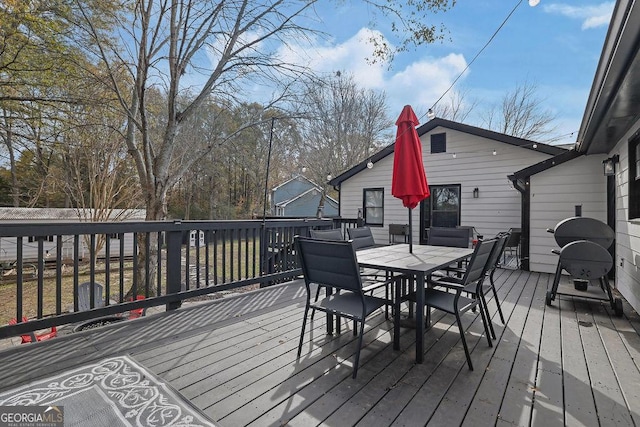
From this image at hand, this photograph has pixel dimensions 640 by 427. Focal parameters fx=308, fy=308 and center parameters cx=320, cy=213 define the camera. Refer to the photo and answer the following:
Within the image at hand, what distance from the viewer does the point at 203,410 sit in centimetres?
172

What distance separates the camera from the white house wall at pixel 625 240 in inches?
140

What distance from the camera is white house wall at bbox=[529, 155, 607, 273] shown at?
5.57m

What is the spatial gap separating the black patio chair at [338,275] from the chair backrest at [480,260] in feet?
2.16

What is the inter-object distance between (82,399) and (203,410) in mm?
729

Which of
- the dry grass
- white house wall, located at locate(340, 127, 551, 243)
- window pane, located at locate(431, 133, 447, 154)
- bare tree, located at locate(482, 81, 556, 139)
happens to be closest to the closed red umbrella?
white house wall, located at locate(340, 127, 551, 243)

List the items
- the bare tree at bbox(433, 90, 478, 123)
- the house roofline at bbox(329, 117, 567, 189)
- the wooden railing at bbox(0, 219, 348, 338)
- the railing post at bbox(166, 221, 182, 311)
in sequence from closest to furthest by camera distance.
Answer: the wooden railing at bbox(0, 219, 348, 338) < the railing post at bbox(166, 221, 182, 311) < the house roofline at bbox(329, 117, 567, 189) < the bare tree at bbox(433, 90, 478, 123)

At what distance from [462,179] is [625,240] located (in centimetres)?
428

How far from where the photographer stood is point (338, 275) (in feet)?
7.67

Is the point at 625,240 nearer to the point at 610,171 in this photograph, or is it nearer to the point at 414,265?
the point at 610,171

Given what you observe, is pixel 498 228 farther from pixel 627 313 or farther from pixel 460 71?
pixel 460 71

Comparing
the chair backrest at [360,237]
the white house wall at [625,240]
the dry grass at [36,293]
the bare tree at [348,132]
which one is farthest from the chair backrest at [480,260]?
the bare tree at [348,132]

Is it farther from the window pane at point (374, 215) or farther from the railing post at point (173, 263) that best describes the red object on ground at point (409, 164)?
the window pane at point (374, 215)

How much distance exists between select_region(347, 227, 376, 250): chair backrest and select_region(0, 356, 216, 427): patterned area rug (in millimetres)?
2807

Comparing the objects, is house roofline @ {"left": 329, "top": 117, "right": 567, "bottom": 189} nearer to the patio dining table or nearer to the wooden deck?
the wooden deck
